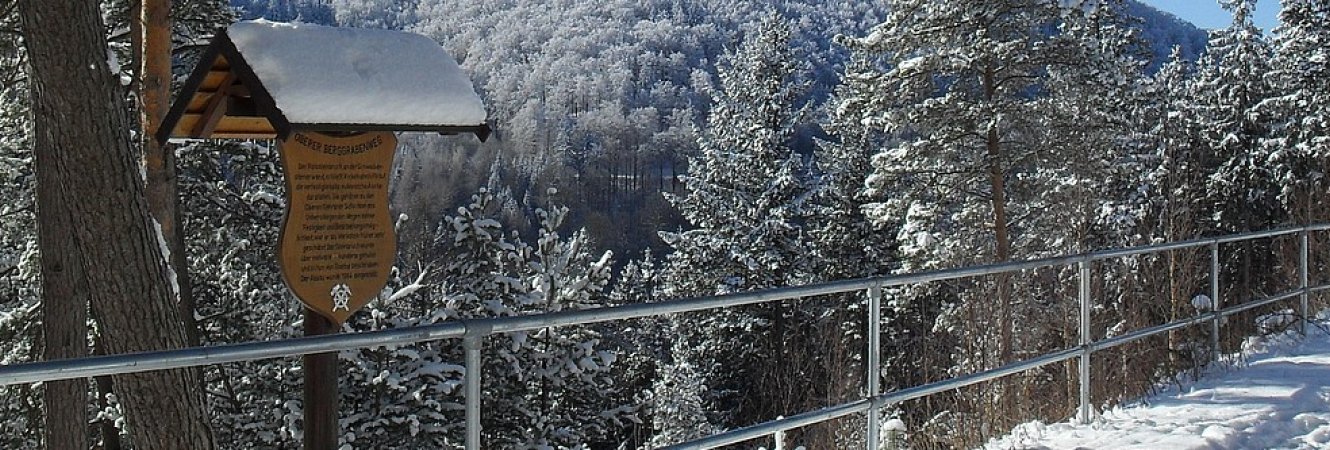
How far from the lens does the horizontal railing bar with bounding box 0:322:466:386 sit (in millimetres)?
2291

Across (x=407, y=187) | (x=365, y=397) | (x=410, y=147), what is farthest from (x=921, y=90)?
(x=410, y=147)

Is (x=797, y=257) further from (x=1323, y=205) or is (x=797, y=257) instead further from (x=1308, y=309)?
(x=1308, y=309)

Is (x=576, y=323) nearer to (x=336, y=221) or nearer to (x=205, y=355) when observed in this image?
(x=205, y=355)

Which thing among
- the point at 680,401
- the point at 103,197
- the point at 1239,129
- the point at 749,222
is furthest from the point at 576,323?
the point at 1239,129

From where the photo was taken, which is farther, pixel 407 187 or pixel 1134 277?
pixel 407 187

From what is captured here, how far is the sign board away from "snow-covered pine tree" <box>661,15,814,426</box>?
2779 centimetres

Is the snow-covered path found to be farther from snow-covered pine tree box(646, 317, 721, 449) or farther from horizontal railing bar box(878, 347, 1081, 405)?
snow-covered pine tree box(646, 317, 721, 449)

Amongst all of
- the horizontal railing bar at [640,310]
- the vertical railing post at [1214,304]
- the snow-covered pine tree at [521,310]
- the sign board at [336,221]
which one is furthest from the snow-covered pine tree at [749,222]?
the horizontal railing bar at [640,310]

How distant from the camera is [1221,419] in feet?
20.3

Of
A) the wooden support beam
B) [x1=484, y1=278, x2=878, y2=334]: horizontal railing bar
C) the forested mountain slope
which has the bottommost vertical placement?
[x1=484, y1=278, x2=878, y2=334]: horizontal railing bar

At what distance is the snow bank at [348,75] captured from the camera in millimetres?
5035

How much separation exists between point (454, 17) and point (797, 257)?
14389 centimetres

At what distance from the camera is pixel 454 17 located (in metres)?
170

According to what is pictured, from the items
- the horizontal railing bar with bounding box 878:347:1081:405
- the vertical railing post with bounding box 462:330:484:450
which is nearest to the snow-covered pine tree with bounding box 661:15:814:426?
the horizontal railing bar with bounding box 878:347:1081:405
